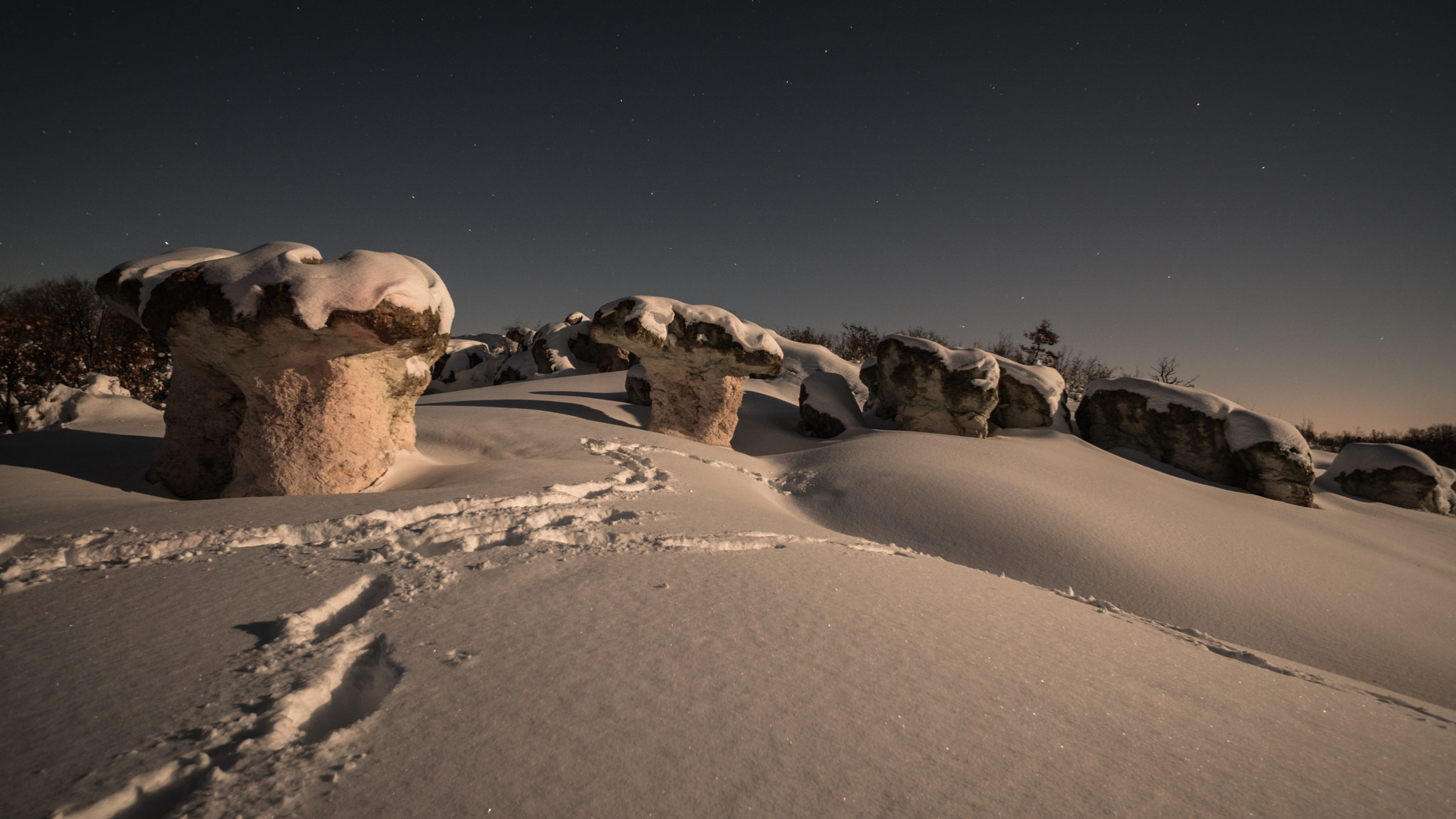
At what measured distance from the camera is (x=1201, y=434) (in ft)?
25.6

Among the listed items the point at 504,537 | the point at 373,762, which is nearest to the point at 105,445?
the point at 504,537

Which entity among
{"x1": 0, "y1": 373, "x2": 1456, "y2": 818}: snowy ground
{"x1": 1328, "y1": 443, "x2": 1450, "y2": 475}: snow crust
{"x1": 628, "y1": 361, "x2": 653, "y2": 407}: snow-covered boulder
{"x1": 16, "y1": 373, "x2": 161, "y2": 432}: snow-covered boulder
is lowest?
{"x1": 16, "y1": 373, "x2": 161, "y2": 432}: snow-covered boulder

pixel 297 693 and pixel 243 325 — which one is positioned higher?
pixel 243 325

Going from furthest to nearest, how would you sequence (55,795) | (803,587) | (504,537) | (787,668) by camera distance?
1. (504,537)
2. (803,587)
3. (787,668)
4. (55,795)

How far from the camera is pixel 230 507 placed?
2.57 m

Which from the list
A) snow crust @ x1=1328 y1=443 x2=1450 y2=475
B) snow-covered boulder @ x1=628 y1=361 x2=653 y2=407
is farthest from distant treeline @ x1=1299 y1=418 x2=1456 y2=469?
snow-covered boulder @ x1=628 y1=361 x2=653 y2=407

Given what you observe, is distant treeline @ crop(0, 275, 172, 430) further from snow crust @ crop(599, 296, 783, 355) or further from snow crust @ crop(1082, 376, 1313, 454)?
snow crust @ crop(1082, 376, 1313, 454)

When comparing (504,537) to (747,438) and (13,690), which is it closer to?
(13,690)

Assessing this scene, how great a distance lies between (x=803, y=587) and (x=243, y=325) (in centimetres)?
363

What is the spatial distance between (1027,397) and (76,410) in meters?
12.1

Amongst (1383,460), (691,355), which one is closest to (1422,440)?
(1383,460)

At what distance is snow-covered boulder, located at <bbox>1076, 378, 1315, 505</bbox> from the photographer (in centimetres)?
707

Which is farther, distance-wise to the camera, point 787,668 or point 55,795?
point 787,668

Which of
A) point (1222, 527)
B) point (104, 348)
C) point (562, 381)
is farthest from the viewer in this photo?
point (104, 348)
